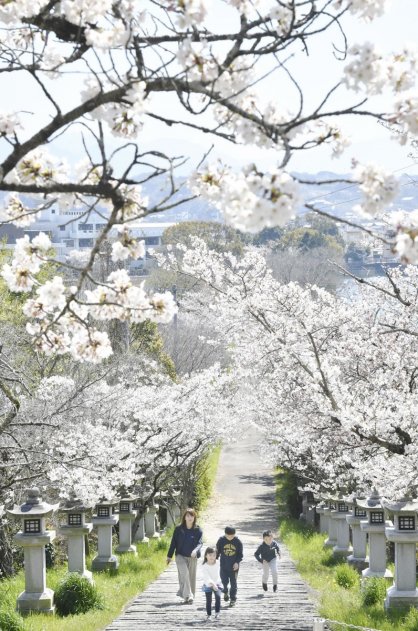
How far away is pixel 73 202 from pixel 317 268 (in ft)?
190

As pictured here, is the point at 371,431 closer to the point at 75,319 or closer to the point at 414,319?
the point at 414,319

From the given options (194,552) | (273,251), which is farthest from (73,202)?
(273,251)

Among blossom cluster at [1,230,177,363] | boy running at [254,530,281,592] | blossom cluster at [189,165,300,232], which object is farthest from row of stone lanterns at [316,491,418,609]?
blossom cluster at [189,165,300,232]

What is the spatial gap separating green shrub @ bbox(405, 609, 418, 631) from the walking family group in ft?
7.49

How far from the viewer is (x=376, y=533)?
13.1 metres

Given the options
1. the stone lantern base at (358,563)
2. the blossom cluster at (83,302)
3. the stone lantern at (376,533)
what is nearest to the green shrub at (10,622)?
the stone lantern at (376,533)

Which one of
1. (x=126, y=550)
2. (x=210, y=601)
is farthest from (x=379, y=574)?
(x=126, y=550)

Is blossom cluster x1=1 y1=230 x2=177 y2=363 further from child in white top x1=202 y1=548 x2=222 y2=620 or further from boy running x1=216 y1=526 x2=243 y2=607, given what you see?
boy running x1=216 y1=526 x2=243 y2=607

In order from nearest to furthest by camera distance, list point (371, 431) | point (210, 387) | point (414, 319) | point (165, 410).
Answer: point (371, 431)
point (414, 319)
point (165, 410)
point (210, 387)

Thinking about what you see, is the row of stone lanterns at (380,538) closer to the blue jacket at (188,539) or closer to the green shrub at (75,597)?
the blue jacket at (188,539)

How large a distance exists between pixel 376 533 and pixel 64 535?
4.73m

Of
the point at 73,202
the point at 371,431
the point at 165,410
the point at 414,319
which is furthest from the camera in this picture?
the point at 165,410

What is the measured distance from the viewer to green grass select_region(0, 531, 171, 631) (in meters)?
10.6

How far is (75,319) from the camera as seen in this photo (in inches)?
220
